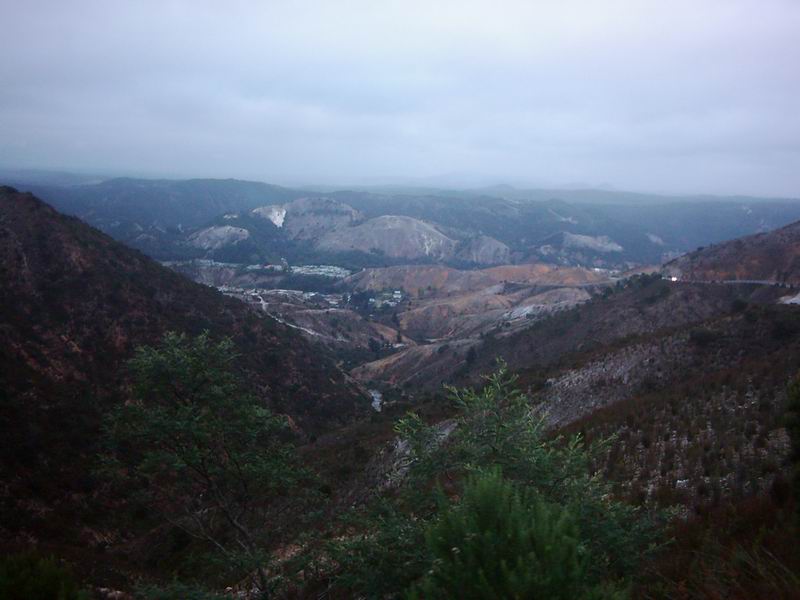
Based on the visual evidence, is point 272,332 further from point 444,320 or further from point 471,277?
point 471,277

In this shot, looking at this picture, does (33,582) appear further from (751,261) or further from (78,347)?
(751,261)

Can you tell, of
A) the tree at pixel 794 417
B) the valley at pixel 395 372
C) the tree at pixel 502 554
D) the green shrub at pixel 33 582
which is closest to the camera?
the tree at pixel 502 554

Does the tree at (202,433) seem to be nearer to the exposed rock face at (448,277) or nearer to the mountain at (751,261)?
the mountain at (751,261)

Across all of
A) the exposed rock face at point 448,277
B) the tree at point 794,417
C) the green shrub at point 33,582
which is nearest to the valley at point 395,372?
the tree at point 794,417

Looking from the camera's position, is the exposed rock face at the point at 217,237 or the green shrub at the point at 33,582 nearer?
the green shrub at the point at 33,582

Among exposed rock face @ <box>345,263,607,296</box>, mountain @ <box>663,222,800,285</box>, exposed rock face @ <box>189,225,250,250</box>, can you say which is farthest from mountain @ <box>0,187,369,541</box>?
exposed rock face @ <box>189,225,250,250</box>

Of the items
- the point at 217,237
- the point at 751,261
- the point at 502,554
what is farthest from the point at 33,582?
the point at 217,237
